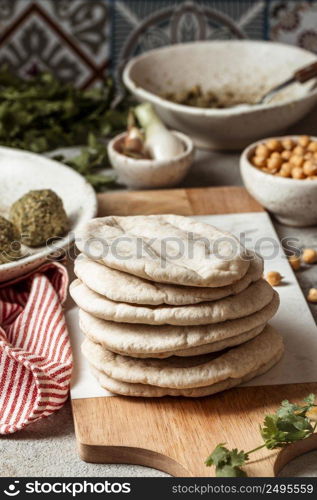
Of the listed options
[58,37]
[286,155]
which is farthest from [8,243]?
[58,37]

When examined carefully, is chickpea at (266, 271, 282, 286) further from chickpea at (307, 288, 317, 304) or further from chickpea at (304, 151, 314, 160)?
chickpea at (304, 151, 314, 160)

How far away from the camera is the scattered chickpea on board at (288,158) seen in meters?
2.76

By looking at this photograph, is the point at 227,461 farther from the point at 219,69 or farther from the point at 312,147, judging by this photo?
the point at 219,69

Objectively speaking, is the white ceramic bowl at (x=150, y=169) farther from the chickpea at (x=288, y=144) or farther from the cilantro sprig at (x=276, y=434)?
the cilantro sprig at (x=276, y=434)

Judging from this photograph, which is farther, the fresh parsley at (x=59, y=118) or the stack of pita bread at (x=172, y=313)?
the fresh parsley at (x=59, y=118)

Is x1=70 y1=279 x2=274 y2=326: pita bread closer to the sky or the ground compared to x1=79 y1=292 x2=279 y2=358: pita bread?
closer to the sky

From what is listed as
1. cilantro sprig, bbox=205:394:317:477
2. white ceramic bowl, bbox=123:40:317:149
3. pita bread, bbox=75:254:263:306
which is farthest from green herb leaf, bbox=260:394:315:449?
white ceramic bowl, bbox=123:40:317:149

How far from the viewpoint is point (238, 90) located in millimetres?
3764

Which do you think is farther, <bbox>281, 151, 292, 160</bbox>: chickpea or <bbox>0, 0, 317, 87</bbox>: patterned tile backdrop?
<bbox>0, 0, 317, 87</bbox>: patterned tile backdrop

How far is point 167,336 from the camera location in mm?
1863

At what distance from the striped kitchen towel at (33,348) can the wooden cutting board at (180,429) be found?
0.31 ft

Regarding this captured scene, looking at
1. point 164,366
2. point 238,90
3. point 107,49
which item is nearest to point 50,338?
point 164,366

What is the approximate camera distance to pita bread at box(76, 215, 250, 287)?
1856 mm

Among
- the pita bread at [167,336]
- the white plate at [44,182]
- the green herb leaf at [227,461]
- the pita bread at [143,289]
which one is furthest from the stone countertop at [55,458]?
the white plate at [44,182]
